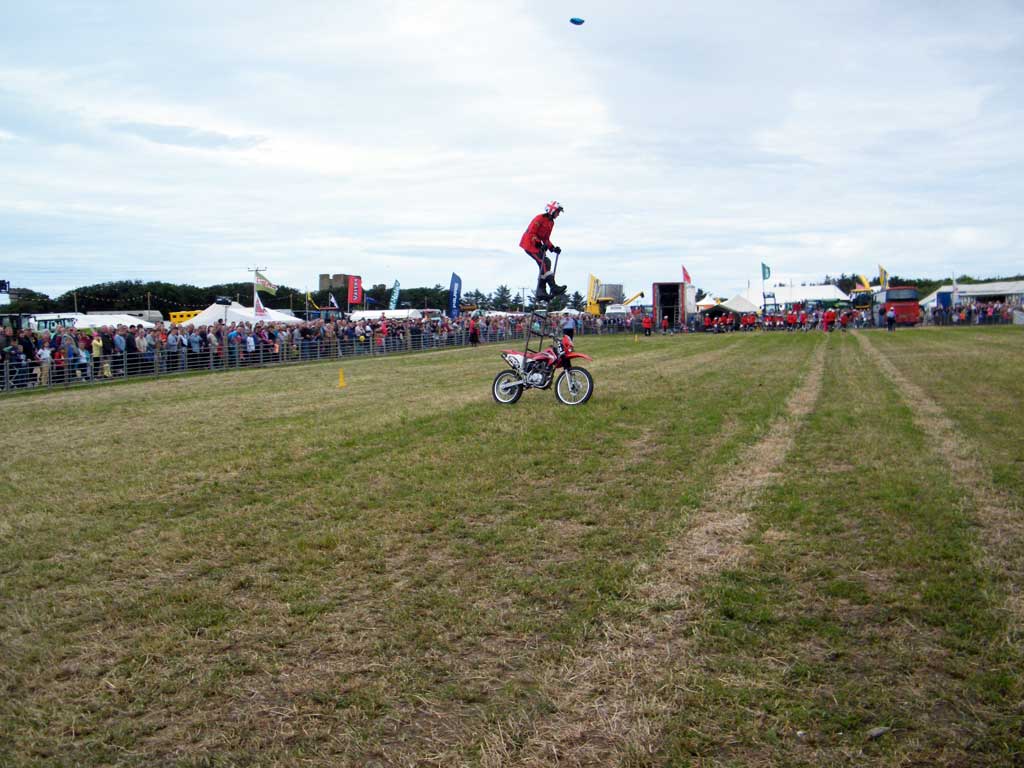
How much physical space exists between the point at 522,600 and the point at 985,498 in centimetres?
447

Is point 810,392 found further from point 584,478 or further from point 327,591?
point 327,591

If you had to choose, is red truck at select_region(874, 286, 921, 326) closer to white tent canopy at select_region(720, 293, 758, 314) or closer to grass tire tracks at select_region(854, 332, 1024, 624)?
white tent canopy at select_region(720, 293, 758, 314)

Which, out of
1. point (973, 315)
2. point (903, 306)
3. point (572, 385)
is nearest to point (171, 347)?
point (572, 385)

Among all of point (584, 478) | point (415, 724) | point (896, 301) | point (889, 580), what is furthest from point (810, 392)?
point (896, 301)

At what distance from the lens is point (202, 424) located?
40.7ft

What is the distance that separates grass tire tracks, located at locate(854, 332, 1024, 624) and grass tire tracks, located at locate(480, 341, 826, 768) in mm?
1609

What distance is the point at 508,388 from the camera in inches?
524

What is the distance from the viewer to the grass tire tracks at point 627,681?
3203mm

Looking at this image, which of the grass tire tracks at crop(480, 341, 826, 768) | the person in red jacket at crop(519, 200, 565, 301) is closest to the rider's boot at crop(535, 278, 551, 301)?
the person in red jacket at crop(519, 200, 565, 301)

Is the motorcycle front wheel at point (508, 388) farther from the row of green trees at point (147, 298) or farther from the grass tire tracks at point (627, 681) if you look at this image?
the row of green trees at point (147, 298)

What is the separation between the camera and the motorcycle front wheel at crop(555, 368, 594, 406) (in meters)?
12.9

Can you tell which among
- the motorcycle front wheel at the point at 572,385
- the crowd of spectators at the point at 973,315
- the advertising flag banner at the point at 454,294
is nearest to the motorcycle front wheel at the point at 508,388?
the motorcycle front wheel at the point at 572,385

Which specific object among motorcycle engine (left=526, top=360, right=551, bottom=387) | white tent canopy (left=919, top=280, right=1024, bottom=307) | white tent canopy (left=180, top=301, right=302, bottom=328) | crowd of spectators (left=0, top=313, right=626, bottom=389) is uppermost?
white tent canopy (left=919, top=280, right=1024, bottom=307)

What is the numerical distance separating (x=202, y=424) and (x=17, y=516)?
546 cm
